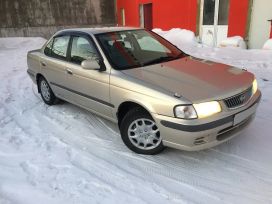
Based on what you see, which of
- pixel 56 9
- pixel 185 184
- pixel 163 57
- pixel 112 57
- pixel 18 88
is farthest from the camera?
pixel 56 9

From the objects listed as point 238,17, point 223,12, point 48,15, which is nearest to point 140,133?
point 238,17

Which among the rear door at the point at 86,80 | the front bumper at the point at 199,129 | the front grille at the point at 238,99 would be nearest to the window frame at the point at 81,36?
the rear door at the point at 86,80

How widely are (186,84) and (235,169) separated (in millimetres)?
1135

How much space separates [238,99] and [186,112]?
725mm

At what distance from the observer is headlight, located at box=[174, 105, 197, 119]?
3.10m

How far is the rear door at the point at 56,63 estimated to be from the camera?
A: 4.84 meters

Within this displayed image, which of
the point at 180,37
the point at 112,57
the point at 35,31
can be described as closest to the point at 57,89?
the point at 112,57

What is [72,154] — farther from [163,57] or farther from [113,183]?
[163,57]

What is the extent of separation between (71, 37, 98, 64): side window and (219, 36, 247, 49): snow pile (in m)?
6.89

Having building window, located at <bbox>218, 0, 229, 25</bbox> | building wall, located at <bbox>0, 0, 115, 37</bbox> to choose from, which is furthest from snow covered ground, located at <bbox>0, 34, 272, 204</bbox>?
building wall, located at <bbox>0, 0, 115, 37</bbox>

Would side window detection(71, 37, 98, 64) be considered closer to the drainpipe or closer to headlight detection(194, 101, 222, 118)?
headlight detection(194, 101, 222, 118)

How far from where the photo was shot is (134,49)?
4.39 m

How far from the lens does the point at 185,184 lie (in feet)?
10.3

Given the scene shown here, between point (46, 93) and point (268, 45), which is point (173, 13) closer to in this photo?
point (268, 45)
